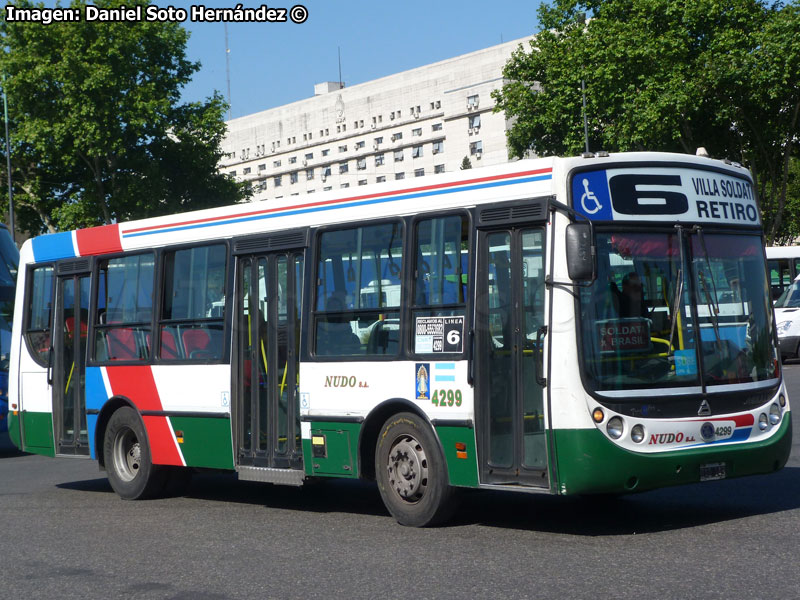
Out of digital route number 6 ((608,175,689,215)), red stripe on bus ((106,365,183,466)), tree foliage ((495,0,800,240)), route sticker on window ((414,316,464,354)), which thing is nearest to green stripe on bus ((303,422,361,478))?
route sticker on window ((414,316,464,354))

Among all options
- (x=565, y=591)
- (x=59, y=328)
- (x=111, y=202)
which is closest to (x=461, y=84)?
(x=111, y=202)

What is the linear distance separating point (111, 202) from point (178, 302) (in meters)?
41.3

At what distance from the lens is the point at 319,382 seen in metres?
10.3

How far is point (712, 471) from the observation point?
28.5 feet

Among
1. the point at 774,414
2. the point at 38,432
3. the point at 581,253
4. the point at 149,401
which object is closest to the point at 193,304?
the point at 149,401

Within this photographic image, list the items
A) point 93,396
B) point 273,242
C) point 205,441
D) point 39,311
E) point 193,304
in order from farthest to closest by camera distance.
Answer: point 39,311, point 93,396, point 193,304, point 205,441, point 273,242

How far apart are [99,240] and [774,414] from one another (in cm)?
717

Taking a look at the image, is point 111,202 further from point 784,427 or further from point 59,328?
point 784,427

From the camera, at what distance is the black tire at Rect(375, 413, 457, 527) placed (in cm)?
916

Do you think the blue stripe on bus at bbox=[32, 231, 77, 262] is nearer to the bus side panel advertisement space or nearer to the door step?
the door step

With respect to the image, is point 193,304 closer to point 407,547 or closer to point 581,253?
point 407,547

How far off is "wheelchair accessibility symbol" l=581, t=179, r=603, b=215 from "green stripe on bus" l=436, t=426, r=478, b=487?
1726mm

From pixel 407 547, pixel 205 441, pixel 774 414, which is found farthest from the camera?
pixel 205 441

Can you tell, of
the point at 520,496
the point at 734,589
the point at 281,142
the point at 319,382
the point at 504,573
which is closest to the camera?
the point at 734,589
